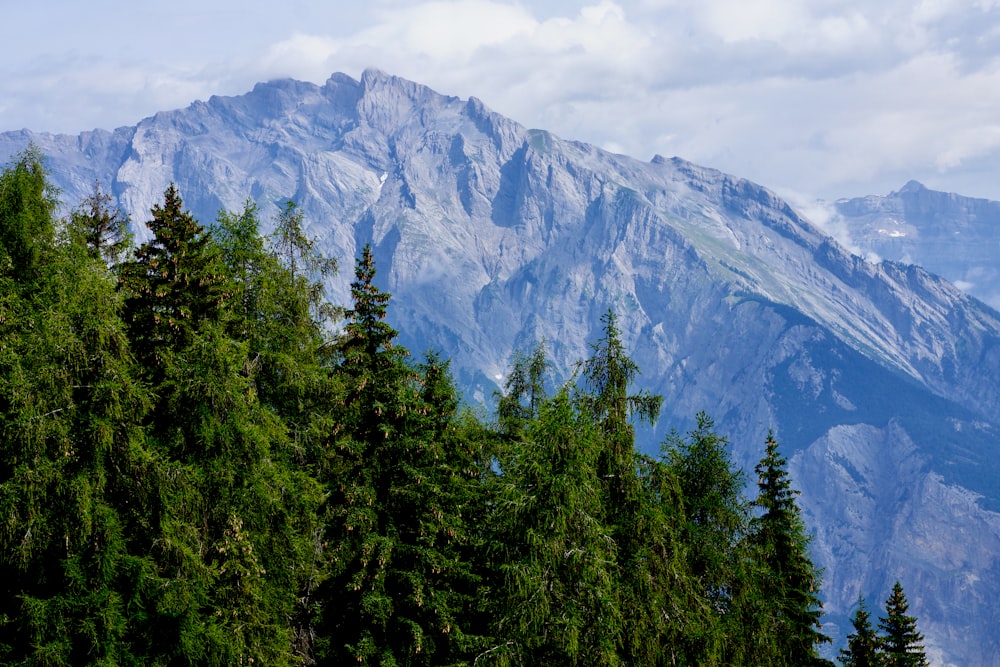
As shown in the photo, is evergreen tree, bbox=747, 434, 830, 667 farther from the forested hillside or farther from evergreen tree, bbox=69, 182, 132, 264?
evergreen tree, bbox=69, 182, 132, 264

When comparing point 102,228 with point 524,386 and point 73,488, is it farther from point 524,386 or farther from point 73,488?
point 73,488

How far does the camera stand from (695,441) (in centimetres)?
2559

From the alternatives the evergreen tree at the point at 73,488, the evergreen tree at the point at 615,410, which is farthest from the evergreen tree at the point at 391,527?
the evergreen tree at the point at 73,488

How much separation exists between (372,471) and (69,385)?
30.0ft

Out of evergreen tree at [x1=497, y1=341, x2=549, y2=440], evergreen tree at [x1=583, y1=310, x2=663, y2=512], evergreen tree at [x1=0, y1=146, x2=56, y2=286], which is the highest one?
evergreen tree at [x1=497, y1=341, x2=549, y2=440]

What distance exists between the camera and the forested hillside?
1636cm

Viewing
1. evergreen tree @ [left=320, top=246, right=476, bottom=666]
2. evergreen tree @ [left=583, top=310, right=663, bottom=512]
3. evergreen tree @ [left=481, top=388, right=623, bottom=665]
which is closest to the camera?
evergreen tree @ [left=481, top=388, right=623, bottom=665]

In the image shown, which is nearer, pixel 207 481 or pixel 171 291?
pixel 207 481

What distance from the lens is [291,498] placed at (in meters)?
21.8

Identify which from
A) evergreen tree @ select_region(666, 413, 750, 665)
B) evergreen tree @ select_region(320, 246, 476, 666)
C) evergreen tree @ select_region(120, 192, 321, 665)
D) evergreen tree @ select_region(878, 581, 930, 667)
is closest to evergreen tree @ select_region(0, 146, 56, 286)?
evergreen tree @ select_region(120, 192, 321, 665)

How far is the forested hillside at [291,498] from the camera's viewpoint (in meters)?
16.4

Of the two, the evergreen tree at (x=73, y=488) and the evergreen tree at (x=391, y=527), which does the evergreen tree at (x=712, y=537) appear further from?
the evergreen tree at (x=73, y=488)

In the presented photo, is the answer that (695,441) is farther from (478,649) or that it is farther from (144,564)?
(144,564)

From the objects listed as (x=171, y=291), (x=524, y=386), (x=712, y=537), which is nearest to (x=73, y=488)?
(x=171, y=291)
